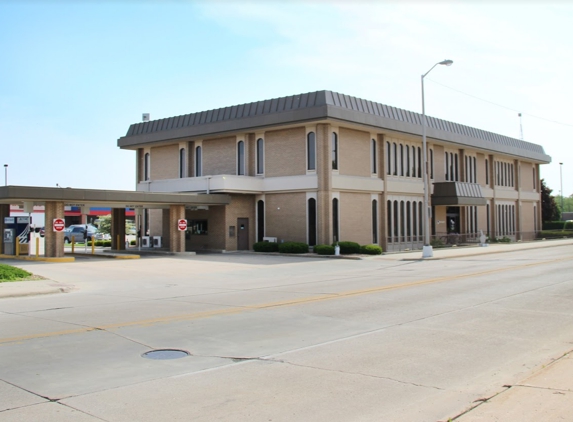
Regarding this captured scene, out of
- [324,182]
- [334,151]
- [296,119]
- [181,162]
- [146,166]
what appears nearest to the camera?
[296,119]

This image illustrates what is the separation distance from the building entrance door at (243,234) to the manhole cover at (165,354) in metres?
28.9

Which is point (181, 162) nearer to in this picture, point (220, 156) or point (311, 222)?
point (220, 156)

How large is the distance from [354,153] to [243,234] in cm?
896

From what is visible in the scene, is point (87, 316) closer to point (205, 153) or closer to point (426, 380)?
point (426, 380)

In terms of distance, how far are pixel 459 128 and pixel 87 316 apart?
41148 mm

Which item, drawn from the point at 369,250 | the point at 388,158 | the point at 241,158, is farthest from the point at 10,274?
the point at 388,158

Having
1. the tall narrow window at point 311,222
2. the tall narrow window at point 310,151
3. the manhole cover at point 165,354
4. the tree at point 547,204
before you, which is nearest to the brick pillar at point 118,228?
the tall narrow window at point 311,222

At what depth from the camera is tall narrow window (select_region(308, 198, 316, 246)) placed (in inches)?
1398

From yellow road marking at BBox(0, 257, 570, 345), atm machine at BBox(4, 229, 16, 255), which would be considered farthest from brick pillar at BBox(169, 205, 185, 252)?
yellow road marking at BBox(0, 257, 570, 345)

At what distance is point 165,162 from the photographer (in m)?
44.2

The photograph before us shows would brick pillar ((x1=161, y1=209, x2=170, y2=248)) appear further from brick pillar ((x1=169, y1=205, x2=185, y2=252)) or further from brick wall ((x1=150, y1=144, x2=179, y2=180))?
brick pillar ((x1=169, y1=205, x2=185, y2=252))

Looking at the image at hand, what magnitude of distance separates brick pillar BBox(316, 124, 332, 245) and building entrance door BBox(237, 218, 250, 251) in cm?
570

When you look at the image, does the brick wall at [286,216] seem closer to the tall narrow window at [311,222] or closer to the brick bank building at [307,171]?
the brick bank building at [307,171]

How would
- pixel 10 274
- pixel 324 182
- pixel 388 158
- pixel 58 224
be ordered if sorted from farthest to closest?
pixel 388 158 → pixel 324 182 → pixel 58 224 → pixel 10 274
